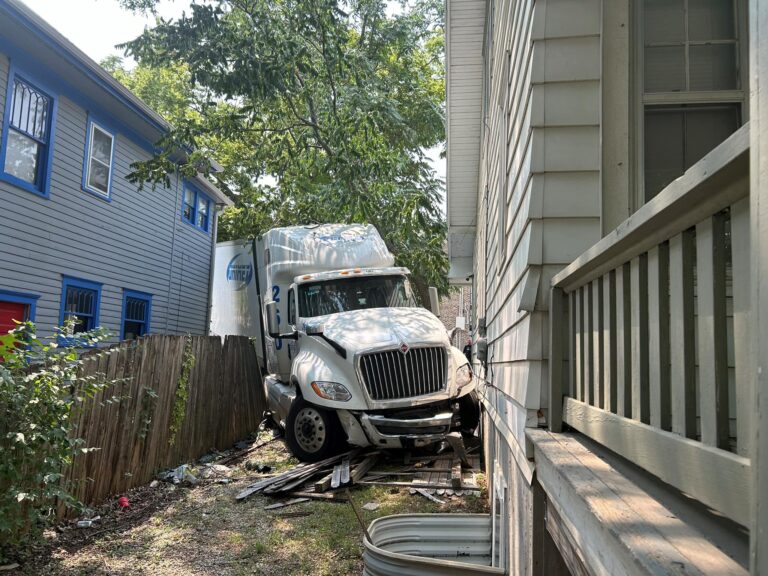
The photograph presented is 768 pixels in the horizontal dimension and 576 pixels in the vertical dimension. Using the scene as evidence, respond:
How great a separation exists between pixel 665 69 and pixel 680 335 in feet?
7.81

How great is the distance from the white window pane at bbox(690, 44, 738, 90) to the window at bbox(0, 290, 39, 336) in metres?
9.33

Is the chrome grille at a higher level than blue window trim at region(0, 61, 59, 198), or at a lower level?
lower

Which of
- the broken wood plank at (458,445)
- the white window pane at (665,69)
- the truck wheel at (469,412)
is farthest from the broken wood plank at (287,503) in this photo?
the white window pane at (665,69)

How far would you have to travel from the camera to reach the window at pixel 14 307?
9.42m

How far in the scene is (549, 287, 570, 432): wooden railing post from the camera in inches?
114

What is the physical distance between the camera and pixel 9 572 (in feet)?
15.7

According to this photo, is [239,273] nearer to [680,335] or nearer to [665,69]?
[665,69]

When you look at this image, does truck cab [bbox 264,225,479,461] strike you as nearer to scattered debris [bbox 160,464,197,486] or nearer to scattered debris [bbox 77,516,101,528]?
scattered debris [bbox 160,464,197,486]

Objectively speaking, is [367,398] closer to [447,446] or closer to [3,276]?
[447,446]

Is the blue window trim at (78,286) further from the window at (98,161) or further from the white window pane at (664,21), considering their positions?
the white window pane at (664,21)

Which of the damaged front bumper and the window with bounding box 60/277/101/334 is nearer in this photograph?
the damaged front bumper

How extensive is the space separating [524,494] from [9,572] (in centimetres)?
402

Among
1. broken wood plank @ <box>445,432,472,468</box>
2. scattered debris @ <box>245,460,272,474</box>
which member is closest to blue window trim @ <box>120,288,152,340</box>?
scattered debris @ <box>245,460,272,474</box>

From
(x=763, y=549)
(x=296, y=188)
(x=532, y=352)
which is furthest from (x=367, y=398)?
(x=296, y=188)
